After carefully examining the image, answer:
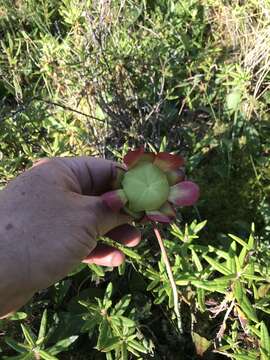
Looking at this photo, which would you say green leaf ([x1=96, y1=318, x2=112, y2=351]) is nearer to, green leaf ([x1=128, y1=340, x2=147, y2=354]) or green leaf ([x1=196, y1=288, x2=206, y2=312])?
green leaf ([x1=128, y1=340, x2=147, y2=354])

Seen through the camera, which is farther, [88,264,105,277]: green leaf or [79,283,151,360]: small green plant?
[88,264,105,277]: green leaf

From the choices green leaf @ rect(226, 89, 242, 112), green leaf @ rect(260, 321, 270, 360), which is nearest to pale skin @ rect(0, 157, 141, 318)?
green leaf @ rect(260, 321, 270, 360)

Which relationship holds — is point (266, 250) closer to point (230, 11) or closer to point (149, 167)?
point (149, 167)

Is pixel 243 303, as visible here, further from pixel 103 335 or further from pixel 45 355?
pixel 45 355

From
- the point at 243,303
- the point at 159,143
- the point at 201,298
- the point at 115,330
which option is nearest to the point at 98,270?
the point at 115,330

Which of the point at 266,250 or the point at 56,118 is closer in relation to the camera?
the point at 266,250

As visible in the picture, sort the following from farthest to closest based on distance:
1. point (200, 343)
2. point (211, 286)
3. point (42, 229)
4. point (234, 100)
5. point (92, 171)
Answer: point (234, 100)
point (200, 343)
point (211, 286)
point (92, 171)
point (42, 229)

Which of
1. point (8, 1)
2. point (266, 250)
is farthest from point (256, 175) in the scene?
point (8, 1)
